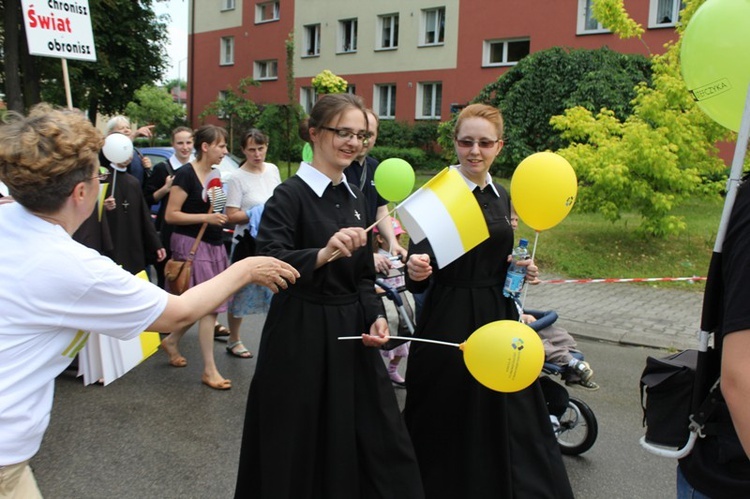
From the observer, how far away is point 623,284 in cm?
912

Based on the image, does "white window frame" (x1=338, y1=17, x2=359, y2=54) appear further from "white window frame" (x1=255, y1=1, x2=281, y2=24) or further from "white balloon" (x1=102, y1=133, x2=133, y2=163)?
"white balloon" (x1=102, y1=133, x2=133, y2=163)

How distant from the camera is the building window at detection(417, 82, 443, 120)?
2912 cm

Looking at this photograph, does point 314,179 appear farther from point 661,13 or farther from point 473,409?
point 661,13

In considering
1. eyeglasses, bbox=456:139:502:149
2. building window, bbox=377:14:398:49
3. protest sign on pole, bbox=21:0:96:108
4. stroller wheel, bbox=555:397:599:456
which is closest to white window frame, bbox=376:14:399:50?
building window, bbox=377:14:398:49

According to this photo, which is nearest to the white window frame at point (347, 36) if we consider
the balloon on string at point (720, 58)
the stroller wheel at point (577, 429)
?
A: the stroller wheel at point (577, 429)

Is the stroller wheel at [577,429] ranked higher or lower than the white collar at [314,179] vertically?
lower

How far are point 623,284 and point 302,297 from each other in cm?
734

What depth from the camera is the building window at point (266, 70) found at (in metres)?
35.4

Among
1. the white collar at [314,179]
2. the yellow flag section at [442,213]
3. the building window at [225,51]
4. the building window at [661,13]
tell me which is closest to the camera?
the yellow flag section at [442,213]

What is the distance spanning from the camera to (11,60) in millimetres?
15281

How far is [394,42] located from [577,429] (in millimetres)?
28464

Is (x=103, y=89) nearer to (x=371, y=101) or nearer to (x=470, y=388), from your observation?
(x=371, y=101)

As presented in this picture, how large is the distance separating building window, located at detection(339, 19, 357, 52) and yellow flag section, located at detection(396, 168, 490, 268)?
30.9 metres

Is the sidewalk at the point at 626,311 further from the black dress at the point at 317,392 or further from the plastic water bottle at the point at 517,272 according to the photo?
the black dress at the point at 317,392
